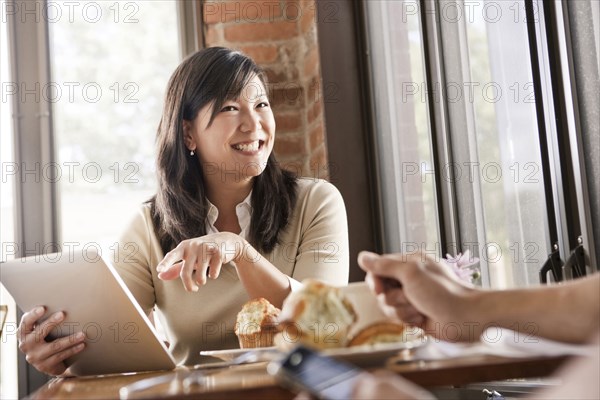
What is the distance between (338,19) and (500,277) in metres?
1.30

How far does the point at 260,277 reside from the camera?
1708 mm

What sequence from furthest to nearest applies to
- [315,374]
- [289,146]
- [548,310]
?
1. [289,146]
2. [548,310]
3. [315,374]

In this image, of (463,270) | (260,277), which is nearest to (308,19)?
(260,277)

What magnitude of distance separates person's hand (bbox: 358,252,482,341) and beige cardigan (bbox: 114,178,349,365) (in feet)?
3.09

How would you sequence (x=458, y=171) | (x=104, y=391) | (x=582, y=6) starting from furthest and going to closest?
(x=458, y=171) → (x=582, y=6) → (x=104, y=391)

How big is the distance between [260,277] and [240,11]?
1560mm

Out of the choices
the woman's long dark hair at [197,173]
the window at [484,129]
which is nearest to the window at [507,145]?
the window at [484,129]

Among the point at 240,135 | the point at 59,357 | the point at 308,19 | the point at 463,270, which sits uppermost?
the point at 308,19

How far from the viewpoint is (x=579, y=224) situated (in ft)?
5.06

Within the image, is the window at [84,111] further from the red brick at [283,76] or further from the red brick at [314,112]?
the red brick at [314,112]

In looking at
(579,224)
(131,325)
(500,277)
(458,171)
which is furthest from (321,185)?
(131,325)

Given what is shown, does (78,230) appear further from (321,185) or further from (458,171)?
(458,171)

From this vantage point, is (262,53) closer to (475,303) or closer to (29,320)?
(29,320)

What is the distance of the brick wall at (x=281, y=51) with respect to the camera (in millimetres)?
2949
